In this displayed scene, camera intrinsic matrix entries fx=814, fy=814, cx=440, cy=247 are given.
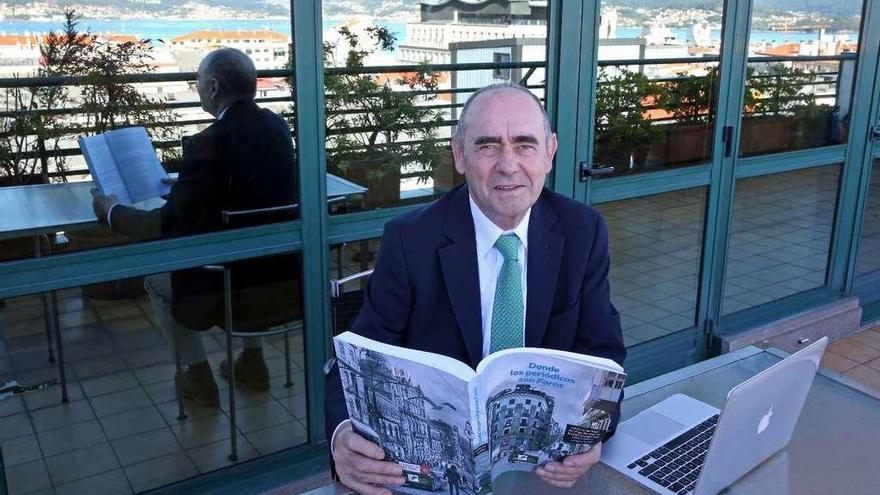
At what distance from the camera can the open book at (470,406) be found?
1226 mm

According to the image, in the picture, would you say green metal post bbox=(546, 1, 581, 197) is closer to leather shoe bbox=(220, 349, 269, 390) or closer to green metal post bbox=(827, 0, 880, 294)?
leather shoe bbox=(220, 349, 269, 390)

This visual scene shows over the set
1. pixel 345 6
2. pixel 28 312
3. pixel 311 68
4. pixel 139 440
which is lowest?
pixel 139 440

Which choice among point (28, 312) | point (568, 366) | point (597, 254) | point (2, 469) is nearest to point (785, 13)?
point (597, 254)

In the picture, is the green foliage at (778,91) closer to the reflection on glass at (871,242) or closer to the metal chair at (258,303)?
the reflection on glass at (871,242)

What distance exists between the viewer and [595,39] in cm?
303

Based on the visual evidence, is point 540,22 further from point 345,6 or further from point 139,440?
point 139,440

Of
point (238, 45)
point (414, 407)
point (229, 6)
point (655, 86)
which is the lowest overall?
point (414, 407)

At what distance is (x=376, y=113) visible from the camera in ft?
8.84

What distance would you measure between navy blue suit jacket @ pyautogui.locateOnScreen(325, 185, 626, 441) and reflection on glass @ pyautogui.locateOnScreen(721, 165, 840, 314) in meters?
2.25

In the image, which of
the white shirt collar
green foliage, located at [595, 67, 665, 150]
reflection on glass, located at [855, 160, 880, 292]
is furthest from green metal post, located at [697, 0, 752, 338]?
the white shirt collar

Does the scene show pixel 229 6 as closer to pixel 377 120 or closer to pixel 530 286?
pixel 377 120

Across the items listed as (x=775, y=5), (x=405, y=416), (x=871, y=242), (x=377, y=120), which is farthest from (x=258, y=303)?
(x=871, y=242)

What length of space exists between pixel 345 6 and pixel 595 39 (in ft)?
3.39

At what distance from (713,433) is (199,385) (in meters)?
1.93
